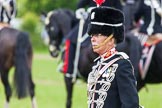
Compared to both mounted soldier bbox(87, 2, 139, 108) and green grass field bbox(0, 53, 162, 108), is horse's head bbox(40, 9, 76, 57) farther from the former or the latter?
mounted soldier bbox(87, 2, 139, 108)

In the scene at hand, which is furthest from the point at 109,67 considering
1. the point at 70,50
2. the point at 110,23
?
the point at 70,50

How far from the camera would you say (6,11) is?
32.3 feet

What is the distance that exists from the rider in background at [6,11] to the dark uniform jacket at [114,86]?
216 inches

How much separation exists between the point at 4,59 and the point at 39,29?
2842 centimetres

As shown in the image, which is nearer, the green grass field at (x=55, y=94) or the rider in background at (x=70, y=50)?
the rider in background at (x=70, y=50)

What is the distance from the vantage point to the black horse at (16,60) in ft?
31.0

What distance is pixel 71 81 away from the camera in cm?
960

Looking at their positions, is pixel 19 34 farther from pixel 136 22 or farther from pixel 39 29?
pixel 39 29

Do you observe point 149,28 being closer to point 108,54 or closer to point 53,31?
point 53,31

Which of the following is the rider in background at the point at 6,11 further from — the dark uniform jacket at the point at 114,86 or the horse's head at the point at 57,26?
the dark uniform jacket at the point at 114,86

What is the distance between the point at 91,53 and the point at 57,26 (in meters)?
2.13

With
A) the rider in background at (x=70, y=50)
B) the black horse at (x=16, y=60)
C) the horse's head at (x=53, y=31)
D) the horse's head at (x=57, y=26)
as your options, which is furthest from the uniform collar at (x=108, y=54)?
the horse's head at (x=53, y=31)

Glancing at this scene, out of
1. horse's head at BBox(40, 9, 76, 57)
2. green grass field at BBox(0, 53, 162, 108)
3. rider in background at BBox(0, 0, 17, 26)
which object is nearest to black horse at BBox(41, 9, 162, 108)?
horse's head at BBox(40, 9, 76, 57)

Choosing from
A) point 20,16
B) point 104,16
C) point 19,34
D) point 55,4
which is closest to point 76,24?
point 19,34
